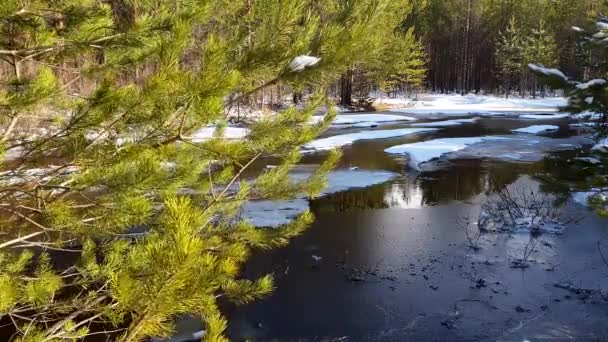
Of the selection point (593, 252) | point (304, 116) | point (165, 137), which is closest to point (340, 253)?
point (593, 252)

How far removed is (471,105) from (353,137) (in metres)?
21.7

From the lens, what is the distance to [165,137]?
2787 mm

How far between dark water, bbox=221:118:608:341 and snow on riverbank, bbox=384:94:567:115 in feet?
81.7

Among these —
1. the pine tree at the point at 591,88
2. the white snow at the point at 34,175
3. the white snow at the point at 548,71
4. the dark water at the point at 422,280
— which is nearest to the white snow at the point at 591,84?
the pine tree at the point at 591,88

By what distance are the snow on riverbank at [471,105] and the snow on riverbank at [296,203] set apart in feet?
68.9

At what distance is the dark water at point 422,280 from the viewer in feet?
19.8

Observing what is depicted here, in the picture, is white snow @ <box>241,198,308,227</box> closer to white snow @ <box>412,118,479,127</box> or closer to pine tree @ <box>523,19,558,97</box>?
white snow @ <box>412,118,479,127</box>

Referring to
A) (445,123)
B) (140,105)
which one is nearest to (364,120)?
(445,123)

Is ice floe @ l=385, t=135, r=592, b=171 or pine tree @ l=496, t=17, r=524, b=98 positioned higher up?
Result: pine tree @ l=496, t=17, r=524, b=98

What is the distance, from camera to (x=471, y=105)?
39.9 m

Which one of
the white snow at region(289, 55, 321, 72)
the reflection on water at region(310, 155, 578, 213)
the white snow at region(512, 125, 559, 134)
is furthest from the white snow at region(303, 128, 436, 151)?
the white snow at region(289, 55, 321, 72)

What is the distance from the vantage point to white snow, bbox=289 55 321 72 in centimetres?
251

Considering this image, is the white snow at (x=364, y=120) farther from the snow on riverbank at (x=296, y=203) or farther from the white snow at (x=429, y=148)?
the snow on riverbank at (x=296, y=203)

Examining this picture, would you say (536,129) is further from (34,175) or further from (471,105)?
(34,175)
